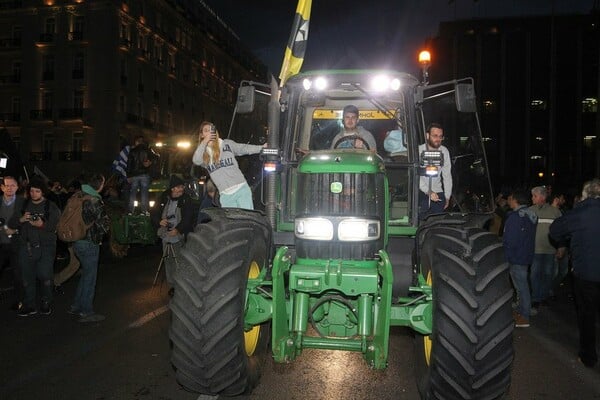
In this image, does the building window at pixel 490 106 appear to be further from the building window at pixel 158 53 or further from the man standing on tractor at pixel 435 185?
the man standing on tractor at pixel 435 185

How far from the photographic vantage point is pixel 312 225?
4668 millimetres

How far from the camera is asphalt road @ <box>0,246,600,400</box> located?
17.1 ft

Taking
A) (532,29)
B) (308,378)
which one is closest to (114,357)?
(308,378)

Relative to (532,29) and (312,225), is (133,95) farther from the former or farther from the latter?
(312,225)

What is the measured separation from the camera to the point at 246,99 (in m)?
5.83

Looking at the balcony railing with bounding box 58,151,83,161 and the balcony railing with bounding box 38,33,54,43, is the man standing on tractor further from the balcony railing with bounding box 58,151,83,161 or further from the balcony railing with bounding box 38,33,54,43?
the balcony railing with bounding box 38,33,54,43

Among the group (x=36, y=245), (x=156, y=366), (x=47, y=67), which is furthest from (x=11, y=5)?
(x=156, y=366)

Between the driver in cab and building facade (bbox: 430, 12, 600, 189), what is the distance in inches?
1856

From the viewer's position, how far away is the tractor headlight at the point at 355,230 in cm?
464

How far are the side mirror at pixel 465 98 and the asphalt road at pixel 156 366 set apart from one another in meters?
2.75

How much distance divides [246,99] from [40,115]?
5186 cm

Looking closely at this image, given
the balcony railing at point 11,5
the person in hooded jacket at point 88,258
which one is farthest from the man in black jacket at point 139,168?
the balcony railing at point 11,5

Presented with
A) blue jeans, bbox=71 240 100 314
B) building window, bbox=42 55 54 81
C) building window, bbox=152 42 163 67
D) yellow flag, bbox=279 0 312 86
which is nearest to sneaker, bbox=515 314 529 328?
yellow flag, bbox=279 0 312 86

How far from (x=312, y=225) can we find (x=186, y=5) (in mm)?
66898
